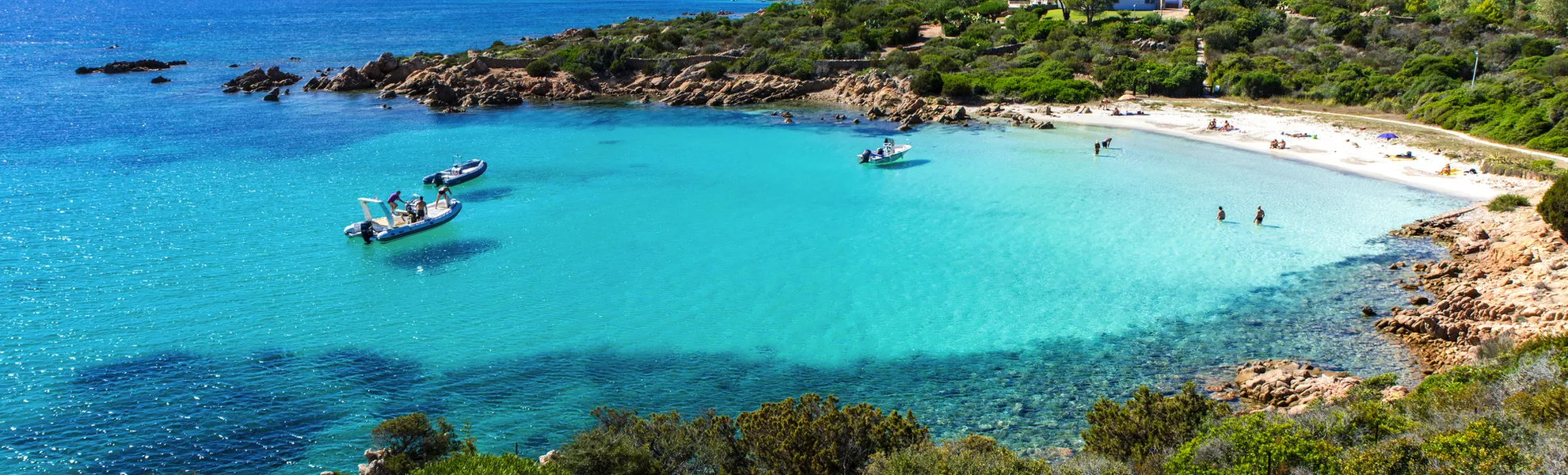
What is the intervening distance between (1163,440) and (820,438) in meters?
6.03

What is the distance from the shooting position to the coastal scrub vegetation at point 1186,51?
4919cm

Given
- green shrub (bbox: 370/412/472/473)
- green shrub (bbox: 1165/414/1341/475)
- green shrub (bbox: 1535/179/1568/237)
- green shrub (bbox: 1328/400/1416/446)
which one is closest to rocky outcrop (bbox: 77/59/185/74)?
green shrub (bbox: 370/412/472/473)

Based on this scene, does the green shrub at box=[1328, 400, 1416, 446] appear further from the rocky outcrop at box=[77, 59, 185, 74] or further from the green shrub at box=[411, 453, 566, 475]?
the rocky outcrop at box=[77, 59, 185, 74]

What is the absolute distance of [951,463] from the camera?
1262 centimetres

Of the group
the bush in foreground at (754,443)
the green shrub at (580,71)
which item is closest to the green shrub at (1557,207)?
the bush in foreground at (754,443)

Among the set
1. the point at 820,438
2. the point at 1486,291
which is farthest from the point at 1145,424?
the point at 1486,291

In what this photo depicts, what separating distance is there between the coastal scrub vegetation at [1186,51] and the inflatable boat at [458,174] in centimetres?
2719

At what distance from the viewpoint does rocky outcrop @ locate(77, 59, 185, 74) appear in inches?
3250

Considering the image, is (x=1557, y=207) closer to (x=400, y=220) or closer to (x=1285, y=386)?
(x=1285, y=386)

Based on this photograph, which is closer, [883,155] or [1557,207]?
[1557,207]

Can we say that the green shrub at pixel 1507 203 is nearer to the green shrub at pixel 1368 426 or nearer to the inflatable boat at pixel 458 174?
the green shrub at pixel 1368 426

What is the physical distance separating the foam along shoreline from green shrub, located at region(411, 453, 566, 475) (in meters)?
37.3

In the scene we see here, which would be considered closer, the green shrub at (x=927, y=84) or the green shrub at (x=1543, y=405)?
the green shrub at (x=1543, y=405)

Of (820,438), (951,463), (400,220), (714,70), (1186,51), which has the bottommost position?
(820,438)
